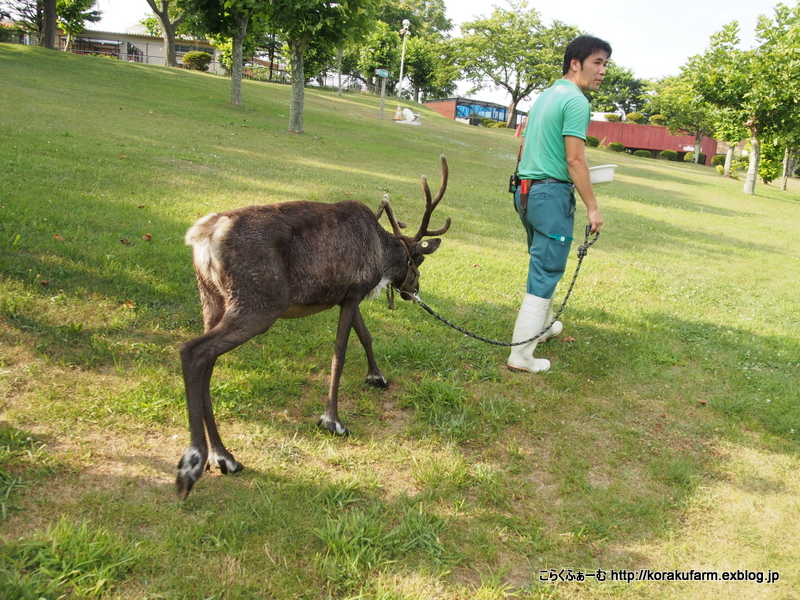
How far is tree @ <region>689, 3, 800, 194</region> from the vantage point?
24.3m

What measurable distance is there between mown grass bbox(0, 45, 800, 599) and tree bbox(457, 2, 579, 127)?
56494 millimetres

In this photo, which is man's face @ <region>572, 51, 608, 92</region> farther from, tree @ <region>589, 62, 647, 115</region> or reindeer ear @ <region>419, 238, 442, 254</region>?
tree @ <region>589, 62, 647, 115</region>

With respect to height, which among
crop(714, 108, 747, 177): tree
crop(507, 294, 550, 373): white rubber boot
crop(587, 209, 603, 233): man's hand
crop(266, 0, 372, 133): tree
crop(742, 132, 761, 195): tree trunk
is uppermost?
crop(266, 0, 372, 133): tree

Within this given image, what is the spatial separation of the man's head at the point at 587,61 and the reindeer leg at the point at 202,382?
3559 millimetres

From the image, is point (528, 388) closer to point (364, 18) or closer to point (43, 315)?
point (43, 315)

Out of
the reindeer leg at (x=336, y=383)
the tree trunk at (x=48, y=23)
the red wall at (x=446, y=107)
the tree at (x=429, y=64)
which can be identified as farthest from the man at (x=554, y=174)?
the tree at (x=429, y=64)

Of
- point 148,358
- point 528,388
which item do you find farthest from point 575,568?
point 148,358

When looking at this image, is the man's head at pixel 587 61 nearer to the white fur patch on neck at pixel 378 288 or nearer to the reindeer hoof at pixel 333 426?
the white fur patch on neck at pixel 378 288

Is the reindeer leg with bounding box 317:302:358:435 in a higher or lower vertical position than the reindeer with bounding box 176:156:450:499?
lower

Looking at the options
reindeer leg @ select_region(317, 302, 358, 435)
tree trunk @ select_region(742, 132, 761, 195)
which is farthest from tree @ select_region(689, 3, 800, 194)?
reindeer leg @ select_region(317, 302, 358, 435)

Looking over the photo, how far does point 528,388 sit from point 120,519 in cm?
352

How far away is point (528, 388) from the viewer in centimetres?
522

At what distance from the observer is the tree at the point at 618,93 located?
72.1 m

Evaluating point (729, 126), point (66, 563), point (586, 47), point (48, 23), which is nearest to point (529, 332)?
point (586, 47)
